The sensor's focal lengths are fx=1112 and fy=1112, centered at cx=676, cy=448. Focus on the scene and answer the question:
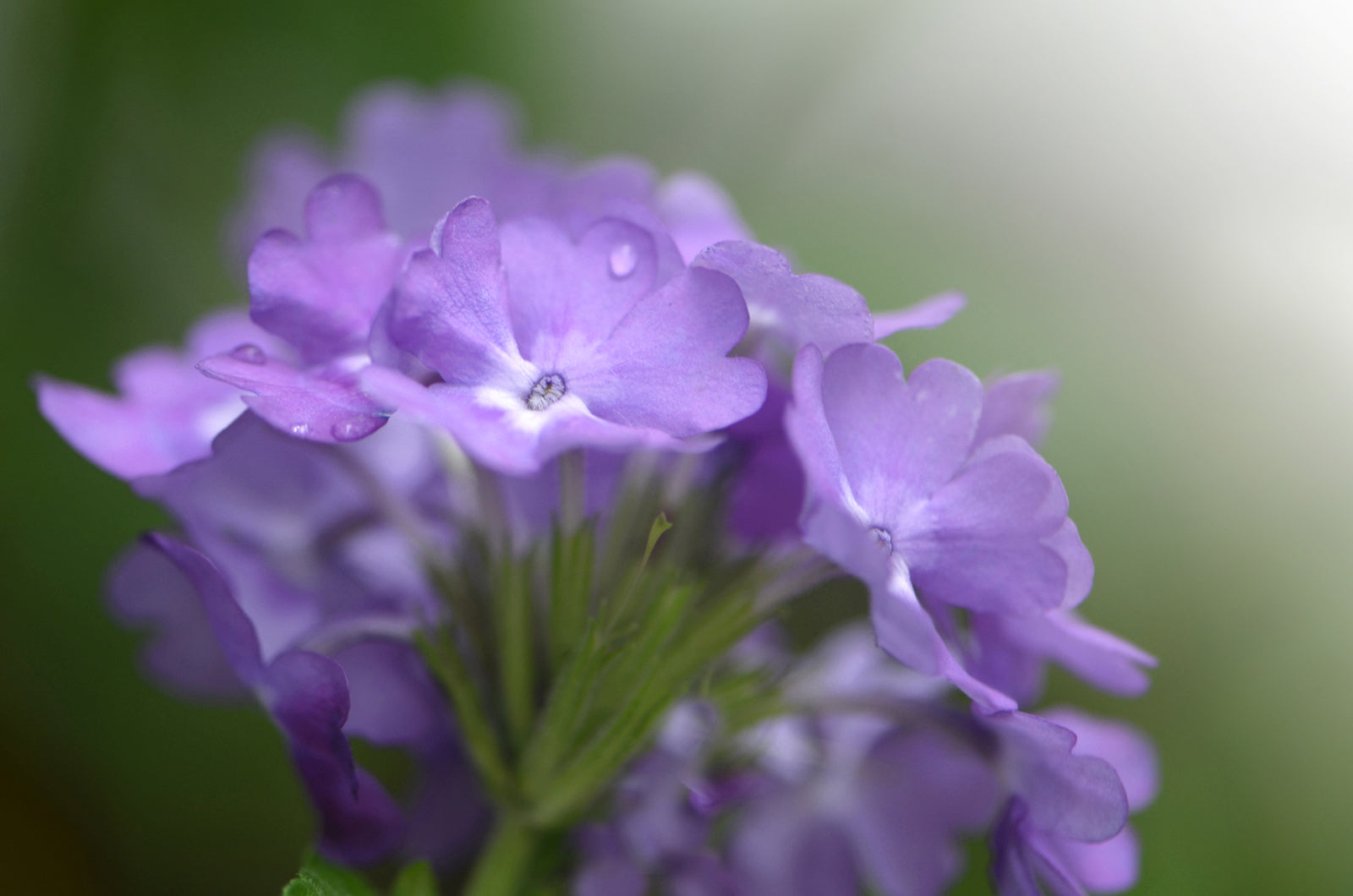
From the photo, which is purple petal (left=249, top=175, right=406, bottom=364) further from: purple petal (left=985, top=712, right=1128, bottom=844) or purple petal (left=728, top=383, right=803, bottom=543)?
purple petal (left=985, top=712, right=1128, bottom=844)

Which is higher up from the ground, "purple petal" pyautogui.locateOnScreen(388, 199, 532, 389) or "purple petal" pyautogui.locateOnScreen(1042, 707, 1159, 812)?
"purple petal" pyautogui.locateOnScreen(388, 199, 532, 389)

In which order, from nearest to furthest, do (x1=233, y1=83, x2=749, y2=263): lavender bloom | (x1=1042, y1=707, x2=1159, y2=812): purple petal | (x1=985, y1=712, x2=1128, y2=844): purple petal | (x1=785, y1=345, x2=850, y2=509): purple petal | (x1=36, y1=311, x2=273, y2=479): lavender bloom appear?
(x1=785, y1=345, x2=850, y2=509): purple petal, (x1=985, y1=712, x2=1128, y2=844): purple petal, (x1=36, y1=311, x2=273, y2=479): lavender bloom, (x1=1042, y1=707, x2=1159, y2=812): purple petal, (x1=233, y1=83, x2=749, y2=263): lavender bloom

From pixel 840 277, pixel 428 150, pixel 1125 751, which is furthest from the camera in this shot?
pixel 840 277

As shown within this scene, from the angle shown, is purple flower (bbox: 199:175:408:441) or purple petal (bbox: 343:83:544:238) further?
purple petal (bbox: 343:83:544:238)

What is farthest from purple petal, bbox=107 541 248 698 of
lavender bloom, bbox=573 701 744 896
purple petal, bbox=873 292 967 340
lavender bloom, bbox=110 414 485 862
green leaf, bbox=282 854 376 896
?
purple petal, bbox=873 292 967 340

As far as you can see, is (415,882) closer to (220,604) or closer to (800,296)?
(220,604)

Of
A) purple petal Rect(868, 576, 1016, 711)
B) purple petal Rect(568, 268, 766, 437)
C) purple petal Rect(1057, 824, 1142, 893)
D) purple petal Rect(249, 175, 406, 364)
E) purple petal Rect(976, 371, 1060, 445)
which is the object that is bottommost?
purple petal Rect(1057, 824, 1142, 893)

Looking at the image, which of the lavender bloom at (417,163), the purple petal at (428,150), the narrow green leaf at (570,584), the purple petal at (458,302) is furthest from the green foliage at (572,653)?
the purple petal at (428,150)

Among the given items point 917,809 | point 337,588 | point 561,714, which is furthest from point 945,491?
point 337,588
